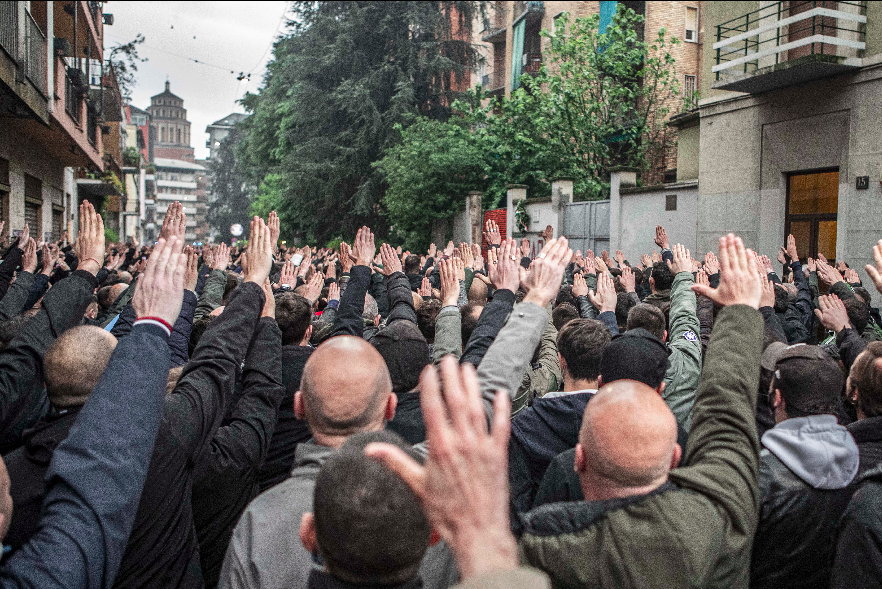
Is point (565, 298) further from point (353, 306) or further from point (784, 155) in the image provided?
point (784, 155)

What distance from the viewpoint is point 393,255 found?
4.58 meters

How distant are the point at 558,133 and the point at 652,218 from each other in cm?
526

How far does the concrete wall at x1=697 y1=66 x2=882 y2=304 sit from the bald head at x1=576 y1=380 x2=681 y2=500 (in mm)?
11686

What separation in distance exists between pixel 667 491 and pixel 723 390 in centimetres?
41

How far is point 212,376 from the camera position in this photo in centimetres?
241

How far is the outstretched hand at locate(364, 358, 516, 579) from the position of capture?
113 cm

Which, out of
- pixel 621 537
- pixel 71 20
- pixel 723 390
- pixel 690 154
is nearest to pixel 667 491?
pixel 621 537

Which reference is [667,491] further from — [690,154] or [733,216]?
[690,154]

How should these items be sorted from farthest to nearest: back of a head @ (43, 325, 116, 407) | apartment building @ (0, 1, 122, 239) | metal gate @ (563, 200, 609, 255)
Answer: metal gate @ (563, 200, 609, 255)
apartment building @ (0, 1, 122, 239)
back of a head @ (43, 325, 116, 407)

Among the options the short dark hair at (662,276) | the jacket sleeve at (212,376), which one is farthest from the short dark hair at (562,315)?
the jacket sleeve at (212,376)

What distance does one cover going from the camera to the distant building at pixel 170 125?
140 m

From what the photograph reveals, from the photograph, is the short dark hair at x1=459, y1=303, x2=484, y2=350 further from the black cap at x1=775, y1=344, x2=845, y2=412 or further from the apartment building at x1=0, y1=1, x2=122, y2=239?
the apartment building at x1=0, y1=1, x2=122, y2=239

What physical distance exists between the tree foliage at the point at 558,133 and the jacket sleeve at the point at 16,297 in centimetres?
1760

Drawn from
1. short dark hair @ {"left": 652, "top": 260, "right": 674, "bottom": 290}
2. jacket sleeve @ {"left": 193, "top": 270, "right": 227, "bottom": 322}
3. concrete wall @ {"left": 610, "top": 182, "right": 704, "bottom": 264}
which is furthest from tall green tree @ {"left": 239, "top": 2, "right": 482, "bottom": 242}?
jacket sleeve @ {"left": 193, "top": 270, "right": 227, "bottom": 322}
